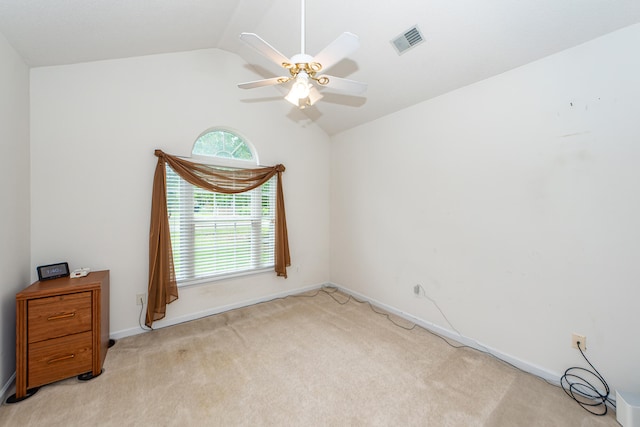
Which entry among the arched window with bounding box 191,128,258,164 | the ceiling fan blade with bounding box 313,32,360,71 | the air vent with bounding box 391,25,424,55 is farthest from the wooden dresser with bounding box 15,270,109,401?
the air vent with bounding box 391,25,424,55

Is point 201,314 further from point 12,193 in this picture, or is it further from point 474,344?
point 474,344

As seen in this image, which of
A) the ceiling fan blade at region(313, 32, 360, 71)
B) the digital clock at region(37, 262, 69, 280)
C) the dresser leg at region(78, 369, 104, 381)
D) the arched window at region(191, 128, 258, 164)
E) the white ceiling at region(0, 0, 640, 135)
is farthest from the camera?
the arched window at region(191, 128, 258, 164)

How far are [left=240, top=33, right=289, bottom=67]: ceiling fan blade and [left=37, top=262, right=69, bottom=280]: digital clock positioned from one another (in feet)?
8.14

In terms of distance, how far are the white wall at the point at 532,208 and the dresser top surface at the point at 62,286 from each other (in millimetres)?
3088

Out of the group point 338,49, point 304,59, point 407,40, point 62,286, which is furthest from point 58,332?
point 407,40

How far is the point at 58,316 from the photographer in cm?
186

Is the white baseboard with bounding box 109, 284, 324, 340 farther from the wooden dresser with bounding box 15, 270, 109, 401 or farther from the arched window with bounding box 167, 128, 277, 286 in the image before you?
the wooden dresser with bounding box 15, 270, 109, 401

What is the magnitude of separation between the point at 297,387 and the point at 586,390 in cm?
214

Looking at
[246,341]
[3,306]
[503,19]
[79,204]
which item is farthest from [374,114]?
[3,306]

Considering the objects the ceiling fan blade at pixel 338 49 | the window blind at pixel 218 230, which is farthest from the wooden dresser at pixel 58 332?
the ceiling fan blade at pixel 338 49

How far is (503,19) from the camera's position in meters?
1.87

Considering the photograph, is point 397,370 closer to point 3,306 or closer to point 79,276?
point 79,276

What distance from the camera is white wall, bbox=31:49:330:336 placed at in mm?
2264

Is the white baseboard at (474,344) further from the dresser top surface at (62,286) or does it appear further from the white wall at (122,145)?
the dresser top surface at (62,286)
